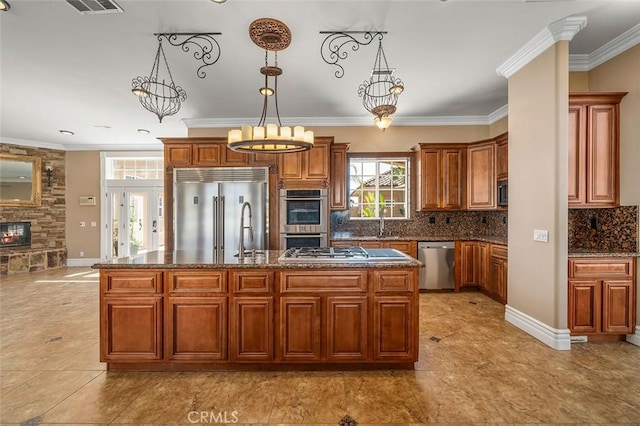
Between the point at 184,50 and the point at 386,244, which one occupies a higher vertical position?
the point at 184,50

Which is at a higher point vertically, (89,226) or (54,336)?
(89,226)

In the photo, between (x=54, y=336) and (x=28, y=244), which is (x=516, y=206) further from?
(x=28, y=244)

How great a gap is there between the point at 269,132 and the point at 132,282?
1656mm

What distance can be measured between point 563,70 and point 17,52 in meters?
5.61

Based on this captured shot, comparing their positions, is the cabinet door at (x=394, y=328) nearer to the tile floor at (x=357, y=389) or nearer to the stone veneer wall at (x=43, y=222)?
the tile floor at (x=357, y=389)

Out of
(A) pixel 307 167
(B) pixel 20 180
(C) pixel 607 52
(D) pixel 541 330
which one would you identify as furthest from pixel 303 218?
(B) pixel 20 180

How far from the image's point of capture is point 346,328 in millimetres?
2463

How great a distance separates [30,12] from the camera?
260 centimetres

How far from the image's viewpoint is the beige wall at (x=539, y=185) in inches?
115

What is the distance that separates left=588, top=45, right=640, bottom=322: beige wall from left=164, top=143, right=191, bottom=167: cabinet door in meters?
5.57

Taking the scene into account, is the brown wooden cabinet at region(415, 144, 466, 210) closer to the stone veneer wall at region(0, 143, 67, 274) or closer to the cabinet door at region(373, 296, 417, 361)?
the cabinet door at region(373, 296, 417, 361)

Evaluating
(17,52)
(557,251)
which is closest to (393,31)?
(557,251)

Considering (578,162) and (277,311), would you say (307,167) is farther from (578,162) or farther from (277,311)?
(578,162)

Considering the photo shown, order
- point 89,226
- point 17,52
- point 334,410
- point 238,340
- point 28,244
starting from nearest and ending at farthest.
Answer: point 334,410
point 238,340
point 17,52
point 28,244
point 89,226
